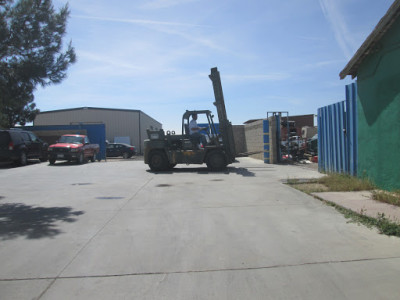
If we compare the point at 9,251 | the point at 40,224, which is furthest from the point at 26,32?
the point at 9,251

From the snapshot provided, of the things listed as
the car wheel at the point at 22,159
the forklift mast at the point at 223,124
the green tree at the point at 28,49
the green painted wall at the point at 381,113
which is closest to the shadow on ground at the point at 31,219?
the green tree at the point at 28,49

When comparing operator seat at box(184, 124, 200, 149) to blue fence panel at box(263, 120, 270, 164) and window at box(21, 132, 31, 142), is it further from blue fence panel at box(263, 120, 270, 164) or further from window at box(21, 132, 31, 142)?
window at box(21, 132, 31, 142)

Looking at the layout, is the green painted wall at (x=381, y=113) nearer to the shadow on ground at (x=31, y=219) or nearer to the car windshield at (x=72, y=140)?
the shadow on ground at (x=31, y=219)

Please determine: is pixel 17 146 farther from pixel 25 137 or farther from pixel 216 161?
pixel 216 161

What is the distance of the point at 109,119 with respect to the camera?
39.2 m

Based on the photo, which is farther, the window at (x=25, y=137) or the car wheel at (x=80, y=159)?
the car wheel at (x=80, y=159)

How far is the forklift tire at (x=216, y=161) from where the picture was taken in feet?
43.3

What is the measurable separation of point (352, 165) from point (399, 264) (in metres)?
5.90

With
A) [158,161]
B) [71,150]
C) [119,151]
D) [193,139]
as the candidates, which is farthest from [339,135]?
[119,151]

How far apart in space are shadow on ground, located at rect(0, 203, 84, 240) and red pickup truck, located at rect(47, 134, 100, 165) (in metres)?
10.6

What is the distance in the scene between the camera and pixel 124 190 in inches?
345

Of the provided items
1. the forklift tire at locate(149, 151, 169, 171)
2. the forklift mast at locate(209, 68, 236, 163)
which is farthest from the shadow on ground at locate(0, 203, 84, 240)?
the forklift mast at locate(209, 68, 236, 163)

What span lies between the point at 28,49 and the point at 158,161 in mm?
7771

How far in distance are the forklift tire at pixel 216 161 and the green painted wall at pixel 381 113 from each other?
227 inches
